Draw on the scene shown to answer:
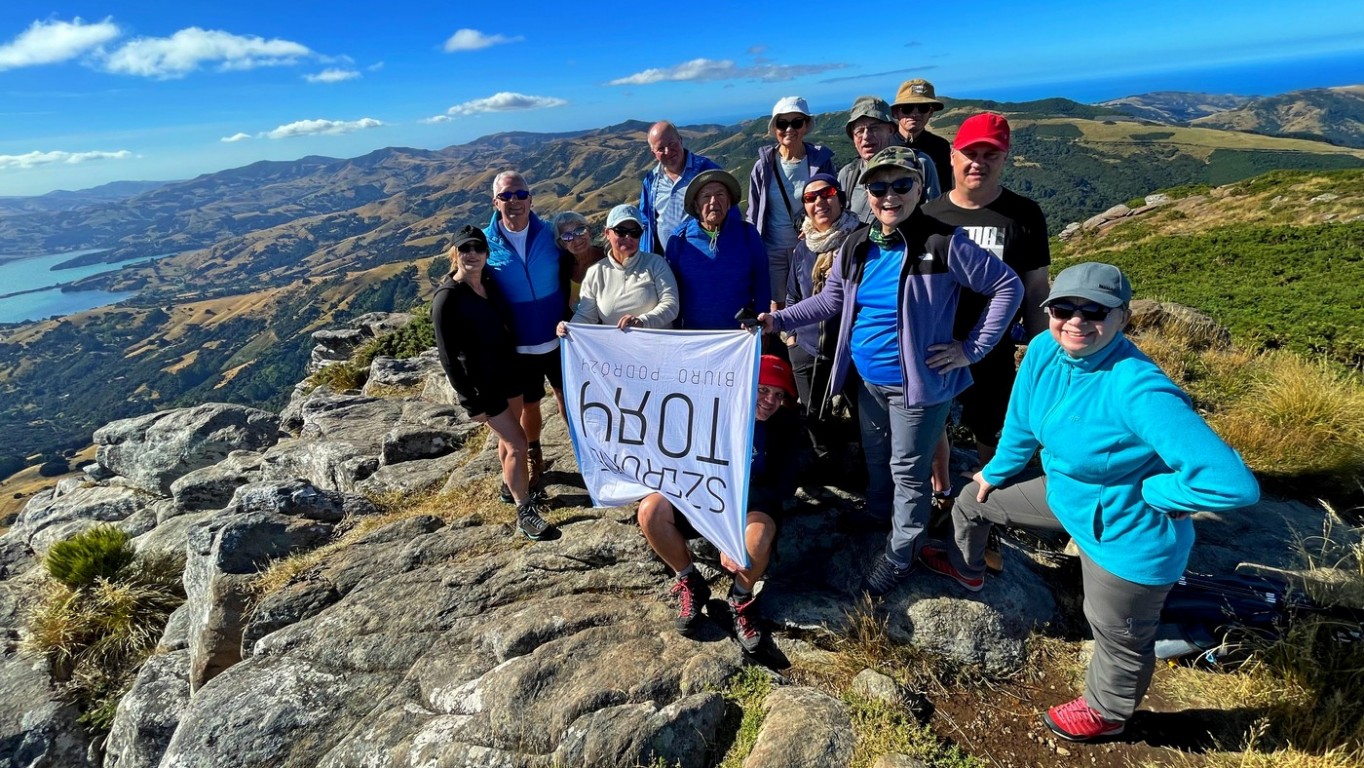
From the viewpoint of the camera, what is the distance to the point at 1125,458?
134 inches

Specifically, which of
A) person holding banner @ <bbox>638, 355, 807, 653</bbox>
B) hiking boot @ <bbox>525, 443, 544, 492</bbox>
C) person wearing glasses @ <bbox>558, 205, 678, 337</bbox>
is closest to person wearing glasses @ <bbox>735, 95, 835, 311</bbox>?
person wearing glasses @ <bbox>558, 205, 678, 337</bbox>

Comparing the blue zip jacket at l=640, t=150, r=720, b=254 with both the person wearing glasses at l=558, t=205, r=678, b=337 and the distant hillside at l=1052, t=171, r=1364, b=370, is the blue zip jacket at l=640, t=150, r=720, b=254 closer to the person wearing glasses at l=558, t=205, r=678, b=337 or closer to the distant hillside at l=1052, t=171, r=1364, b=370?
the person wearing glasses at l=558, t=205, r=678, b=337

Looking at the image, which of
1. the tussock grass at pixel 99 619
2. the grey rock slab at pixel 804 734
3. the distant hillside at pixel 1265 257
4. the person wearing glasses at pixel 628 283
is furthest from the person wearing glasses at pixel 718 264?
the distant hillside at pixel 1265 257

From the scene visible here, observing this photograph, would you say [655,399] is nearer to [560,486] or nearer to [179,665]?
[560,486]

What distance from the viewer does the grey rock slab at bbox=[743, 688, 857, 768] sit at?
405 centimetres

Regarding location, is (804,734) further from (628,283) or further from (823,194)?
(823,194)

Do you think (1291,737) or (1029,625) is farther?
(1029,625)

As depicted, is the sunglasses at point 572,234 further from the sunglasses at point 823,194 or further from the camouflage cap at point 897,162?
the camouflage cap at point 897,162

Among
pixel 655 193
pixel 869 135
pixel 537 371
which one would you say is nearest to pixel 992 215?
pixel 869 135

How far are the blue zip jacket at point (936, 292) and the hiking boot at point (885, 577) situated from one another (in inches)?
61.5

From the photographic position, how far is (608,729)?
443 centimetres

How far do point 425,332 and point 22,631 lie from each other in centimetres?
1145

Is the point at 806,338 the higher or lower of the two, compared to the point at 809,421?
higher

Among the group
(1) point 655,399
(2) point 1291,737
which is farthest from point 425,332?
(2) point 1291,737
